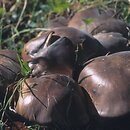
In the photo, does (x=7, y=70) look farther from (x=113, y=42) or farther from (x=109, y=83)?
(x=113, y=42)

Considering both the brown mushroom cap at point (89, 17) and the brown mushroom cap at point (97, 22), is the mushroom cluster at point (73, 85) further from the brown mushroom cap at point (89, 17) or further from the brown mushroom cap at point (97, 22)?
the brown mushroom cap at point (89, 17)

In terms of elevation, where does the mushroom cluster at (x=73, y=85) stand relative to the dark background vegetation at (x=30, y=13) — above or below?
above

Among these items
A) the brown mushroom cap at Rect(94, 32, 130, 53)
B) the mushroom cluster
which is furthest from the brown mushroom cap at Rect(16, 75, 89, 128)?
the brown mushroom cap at Rect(94, 32, 130, 53)

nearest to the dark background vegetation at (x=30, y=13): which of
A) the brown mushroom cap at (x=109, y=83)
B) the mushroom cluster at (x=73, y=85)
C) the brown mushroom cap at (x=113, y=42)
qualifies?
the brown mushroom cap at (x=113, y=42)

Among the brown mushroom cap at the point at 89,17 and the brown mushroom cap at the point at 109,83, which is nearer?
the brown mushroom cap at the point at 109,83

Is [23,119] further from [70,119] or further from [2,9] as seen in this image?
[2,9]

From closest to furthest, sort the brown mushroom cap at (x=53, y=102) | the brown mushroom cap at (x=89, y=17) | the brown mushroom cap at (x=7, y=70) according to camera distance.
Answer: the brown mushroom cap at (x=53, y=102) < the brown mushroom cap at (x=7, y=70) < the brown mushroom cap at (x=89, y=17)

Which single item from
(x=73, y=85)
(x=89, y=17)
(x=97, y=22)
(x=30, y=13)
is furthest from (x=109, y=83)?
(x=30, y=13)
